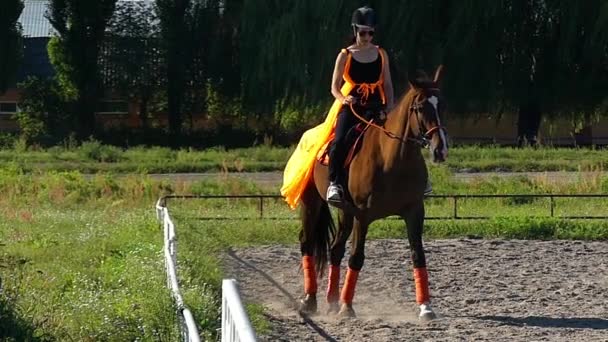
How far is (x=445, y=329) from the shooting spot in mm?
10438

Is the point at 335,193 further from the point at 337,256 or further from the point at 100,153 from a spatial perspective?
the point at 100,153

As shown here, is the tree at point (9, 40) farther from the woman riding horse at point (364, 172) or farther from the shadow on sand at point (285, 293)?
the woman riding horse at point (364, 172)

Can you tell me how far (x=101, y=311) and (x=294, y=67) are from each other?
29713 millimetres

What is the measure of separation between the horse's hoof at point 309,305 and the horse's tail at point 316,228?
55 centimetres

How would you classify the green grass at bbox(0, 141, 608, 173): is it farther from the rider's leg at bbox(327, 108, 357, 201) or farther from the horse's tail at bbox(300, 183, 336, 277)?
the rider's leg at bbox(327, 108, 357, 201)

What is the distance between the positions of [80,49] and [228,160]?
50.4 ft

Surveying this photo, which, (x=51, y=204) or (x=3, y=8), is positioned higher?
(x=3, y=8)

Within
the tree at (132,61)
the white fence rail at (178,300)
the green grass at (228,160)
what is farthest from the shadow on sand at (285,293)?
the tree at (132,61)

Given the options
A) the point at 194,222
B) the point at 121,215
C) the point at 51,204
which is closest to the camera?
the point at 194,222

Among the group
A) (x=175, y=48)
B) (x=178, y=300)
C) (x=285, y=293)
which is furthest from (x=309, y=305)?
(x=175, y=48)

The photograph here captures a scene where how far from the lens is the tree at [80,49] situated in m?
48.4

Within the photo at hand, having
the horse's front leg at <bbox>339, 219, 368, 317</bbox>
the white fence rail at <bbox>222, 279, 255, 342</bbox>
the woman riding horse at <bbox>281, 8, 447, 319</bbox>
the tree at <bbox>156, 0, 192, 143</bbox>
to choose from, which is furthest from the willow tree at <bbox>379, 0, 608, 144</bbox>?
the white fence rail at <bbox>222, 279, 255, 342</bbox>

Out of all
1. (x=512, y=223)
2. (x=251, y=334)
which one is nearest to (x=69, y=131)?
A: (x=512, y=223)

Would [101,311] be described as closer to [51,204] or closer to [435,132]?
[435,132]
